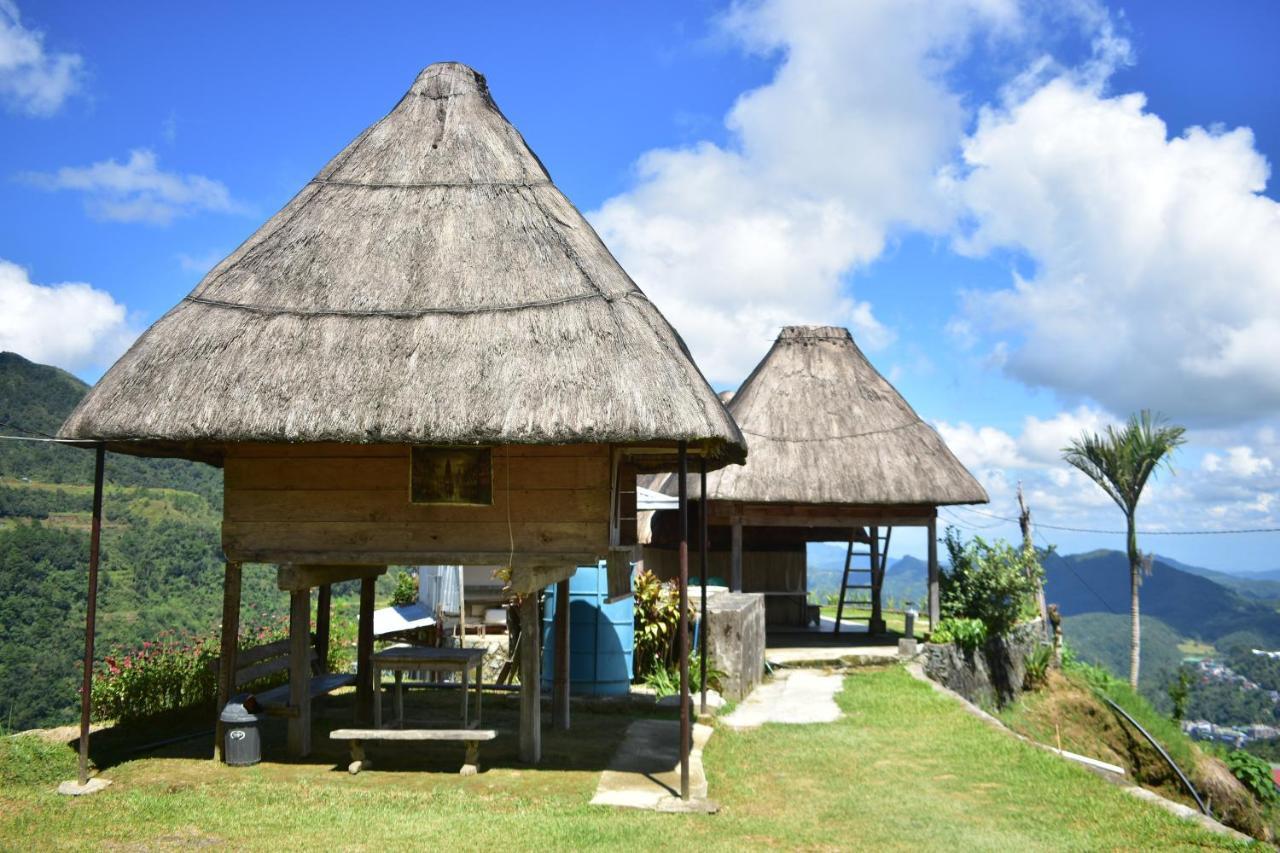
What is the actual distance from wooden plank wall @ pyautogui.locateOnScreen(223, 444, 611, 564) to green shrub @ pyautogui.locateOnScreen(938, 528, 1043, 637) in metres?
12.1

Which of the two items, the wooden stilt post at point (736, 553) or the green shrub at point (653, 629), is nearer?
the green shrub at point (653, 629)

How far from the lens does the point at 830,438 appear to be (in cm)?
2020

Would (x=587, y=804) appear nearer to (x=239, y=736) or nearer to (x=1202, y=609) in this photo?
(x=239, y=736)

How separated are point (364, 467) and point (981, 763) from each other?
7.12 m

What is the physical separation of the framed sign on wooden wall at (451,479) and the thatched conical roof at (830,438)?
7766mm

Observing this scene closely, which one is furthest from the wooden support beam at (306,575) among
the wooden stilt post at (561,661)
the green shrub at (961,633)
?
the green shrub at (961,633)

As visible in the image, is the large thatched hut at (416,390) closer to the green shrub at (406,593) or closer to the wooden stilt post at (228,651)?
the wooden stilt post at (228,651)

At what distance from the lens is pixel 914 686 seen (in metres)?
16.2

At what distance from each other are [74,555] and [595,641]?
2669cm

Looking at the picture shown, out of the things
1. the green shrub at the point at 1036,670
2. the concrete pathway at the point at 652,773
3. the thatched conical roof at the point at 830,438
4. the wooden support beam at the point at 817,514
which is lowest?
the green shrub at the point at 1036,670

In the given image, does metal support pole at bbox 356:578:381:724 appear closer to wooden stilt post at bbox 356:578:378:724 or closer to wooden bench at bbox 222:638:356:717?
wooden stilt post at bbox 356:578:378:724

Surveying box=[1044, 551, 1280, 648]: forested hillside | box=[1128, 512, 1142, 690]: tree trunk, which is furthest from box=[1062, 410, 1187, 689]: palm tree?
box=[1044, 551, 1280, 648]: forested hillside

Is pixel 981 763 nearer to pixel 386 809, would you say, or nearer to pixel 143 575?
pixel 386 809

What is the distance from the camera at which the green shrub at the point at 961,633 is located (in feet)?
64.2
